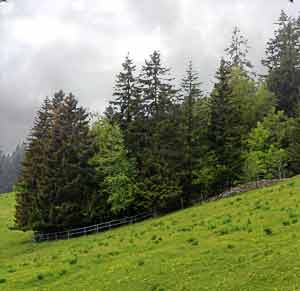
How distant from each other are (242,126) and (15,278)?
3715cm

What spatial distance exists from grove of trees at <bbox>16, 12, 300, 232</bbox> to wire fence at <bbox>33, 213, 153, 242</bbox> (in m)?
0.93

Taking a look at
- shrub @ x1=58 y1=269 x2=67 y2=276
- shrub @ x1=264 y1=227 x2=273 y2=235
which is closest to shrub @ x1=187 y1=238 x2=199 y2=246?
shrub @ x1=264 y1=227 x2=273 y2=235

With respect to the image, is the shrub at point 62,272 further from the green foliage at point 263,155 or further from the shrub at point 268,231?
the green foliage at point 263,155

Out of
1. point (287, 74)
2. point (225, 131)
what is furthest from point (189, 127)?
point (287, 74)

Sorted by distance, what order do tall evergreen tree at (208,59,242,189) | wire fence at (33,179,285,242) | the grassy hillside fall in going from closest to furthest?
the grassy hillside, wire fence at (33,179,285,242), tall evergreen tree at (208,59,242,189)

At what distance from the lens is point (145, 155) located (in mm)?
49969

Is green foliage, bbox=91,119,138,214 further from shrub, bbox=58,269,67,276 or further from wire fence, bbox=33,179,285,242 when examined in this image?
shrub, bbox=58,269,67,276

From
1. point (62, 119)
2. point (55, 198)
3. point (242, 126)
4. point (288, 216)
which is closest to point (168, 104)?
point (242, 126)

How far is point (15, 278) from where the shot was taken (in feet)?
71.8

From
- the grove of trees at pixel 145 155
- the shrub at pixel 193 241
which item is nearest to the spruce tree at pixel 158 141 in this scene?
the grove of trees at pixel 145 155

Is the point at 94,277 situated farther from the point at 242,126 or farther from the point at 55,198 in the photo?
the point at 242,126

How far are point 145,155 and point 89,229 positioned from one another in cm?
1041

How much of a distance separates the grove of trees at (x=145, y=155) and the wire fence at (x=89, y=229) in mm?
928

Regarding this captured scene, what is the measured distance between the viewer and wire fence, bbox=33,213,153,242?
47562 mm
